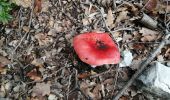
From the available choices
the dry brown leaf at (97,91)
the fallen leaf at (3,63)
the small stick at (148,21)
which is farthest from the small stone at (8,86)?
the small stick at (148,21)

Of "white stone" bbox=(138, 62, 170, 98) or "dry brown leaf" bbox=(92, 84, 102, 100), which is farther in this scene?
"dry brown leaf" bbox=(92, 84, 102, 100)

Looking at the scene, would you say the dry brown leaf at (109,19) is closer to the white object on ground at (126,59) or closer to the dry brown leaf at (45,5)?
the white object on ground at (126,59)

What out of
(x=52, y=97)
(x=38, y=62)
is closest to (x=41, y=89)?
(x=52, y=97)

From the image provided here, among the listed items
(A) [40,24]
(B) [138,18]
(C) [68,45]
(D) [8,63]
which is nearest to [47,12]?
(A) [40,24]

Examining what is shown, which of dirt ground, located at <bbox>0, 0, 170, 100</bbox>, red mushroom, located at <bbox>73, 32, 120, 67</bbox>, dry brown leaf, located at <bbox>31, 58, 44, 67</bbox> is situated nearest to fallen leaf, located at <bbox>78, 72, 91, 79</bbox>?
dirt ground, located at <bbox>0, 0, 170, 100</bbox>

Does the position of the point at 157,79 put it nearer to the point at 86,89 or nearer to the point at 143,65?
the point at 143,65

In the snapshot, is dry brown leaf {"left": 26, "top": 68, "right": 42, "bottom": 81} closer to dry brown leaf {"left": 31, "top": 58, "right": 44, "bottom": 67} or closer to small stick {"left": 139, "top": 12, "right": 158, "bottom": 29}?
dry brown leaf {"left": 31, "top": 58, "right": 44, "bottom": 67}
